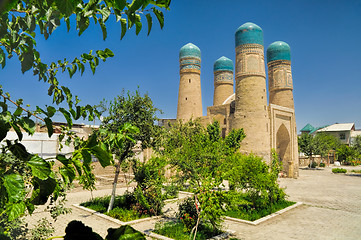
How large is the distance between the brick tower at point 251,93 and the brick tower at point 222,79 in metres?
8.83

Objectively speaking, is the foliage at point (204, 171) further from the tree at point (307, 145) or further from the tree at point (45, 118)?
the tree at point (307, 145)

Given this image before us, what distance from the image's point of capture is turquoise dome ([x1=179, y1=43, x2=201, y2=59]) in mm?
→ 25328

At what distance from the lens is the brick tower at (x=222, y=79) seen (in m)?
29.4

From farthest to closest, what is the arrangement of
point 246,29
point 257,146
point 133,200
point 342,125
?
point 342,125 < point 246,29 < point 257,146 < point 133,200

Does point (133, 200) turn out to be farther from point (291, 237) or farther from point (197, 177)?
point (291, 237)

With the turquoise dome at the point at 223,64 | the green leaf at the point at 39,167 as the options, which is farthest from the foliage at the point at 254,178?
the turquoise dome at the point at 223,64

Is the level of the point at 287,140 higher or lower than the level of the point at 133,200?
higher

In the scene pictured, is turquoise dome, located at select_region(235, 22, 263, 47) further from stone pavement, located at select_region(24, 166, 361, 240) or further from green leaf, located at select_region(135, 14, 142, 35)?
green leaf, located at select_region(135, 14, 142, 35)

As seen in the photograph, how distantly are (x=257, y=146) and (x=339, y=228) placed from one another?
1191 centimetres

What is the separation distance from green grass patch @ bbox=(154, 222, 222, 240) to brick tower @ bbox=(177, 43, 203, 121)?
1714 centimetres

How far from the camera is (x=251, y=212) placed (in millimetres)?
8727

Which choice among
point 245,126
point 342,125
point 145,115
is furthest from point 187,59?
point 342,125

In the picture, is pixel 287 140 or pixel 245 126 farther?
pixel 287 140

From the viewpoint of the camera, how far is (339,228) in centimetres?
725
